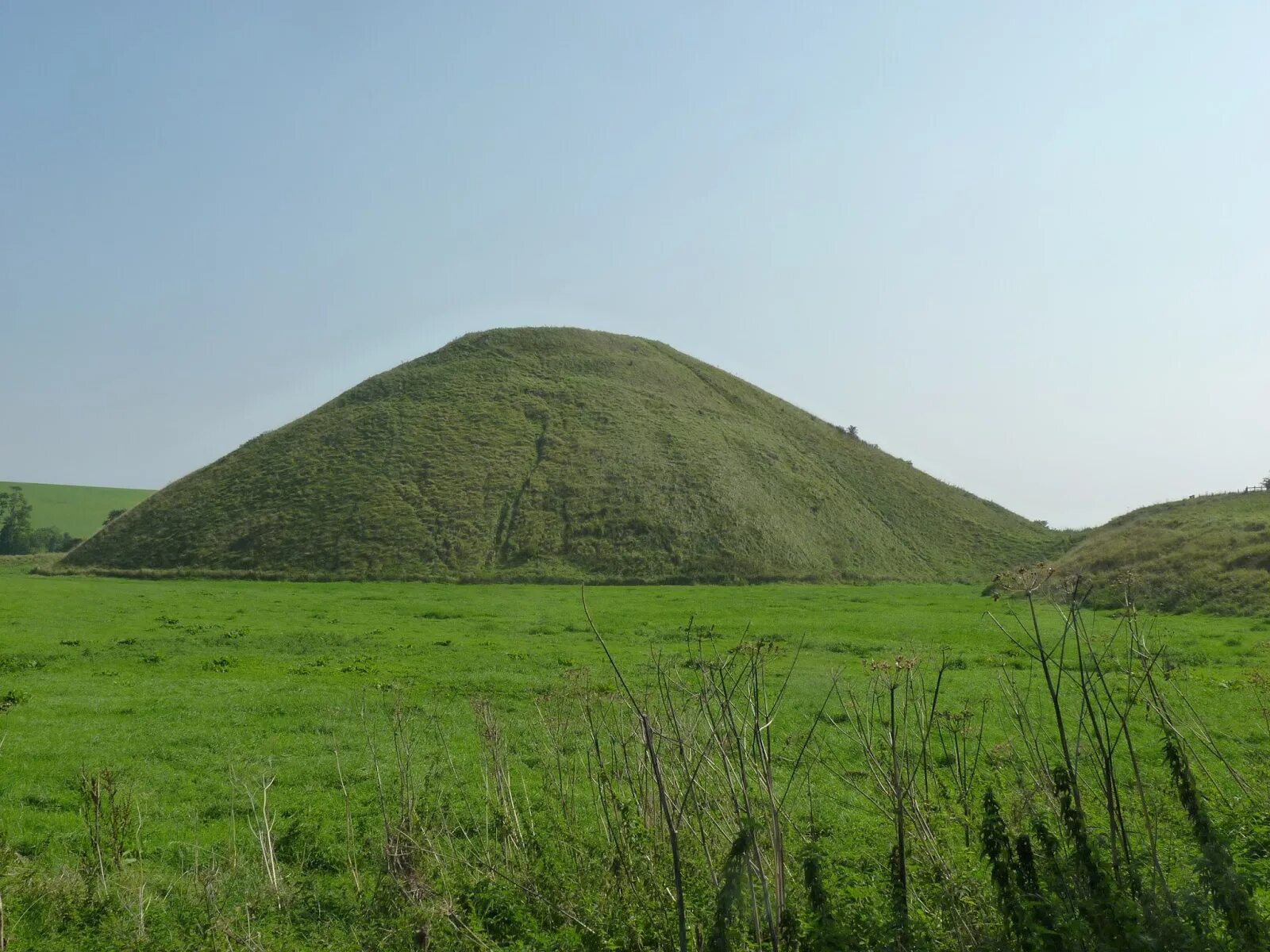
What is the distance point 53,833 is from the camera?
1056cm

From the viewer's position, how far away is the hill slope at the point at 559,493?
58.7 m

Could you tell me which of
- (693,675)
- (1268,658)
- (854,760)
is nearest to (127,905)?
(854,760)

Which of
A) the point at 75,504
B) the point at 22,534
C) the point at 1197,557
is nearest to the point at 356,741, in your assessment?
the point at 1197,557

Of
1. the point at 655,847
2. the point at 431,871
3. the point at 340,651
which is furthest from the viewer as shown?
the point at 340,651

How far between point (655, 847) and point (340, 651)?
20.9 m

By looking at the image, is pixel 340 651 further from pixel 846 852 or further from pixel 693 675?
pixel 846 852

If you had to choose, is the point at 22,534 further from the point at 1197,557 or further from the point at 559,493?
the point at 1197,557

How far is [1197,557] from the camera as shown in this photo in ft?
120

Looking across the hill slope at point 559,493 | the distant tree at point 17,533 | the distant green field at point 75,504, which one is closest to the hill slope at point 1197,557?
the hill slope at point 559,493

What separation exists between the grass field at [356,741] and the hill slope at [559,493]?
21.0 metres

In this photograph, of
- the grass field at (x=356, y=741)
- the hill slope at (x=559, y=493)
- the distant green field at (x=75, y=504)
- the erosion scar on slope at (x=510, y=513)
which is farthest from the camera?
the distant green field at (x=75, y=504)

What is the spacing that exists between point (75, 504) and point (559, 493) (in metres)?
101

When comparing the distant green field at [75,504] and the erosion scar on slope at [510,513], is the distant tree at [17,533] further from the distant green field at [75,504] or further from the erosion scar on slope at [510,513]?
the erosion scar on slope at [510,513]

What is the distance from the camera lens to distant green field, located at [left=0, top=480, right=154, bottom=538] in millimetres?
120000
